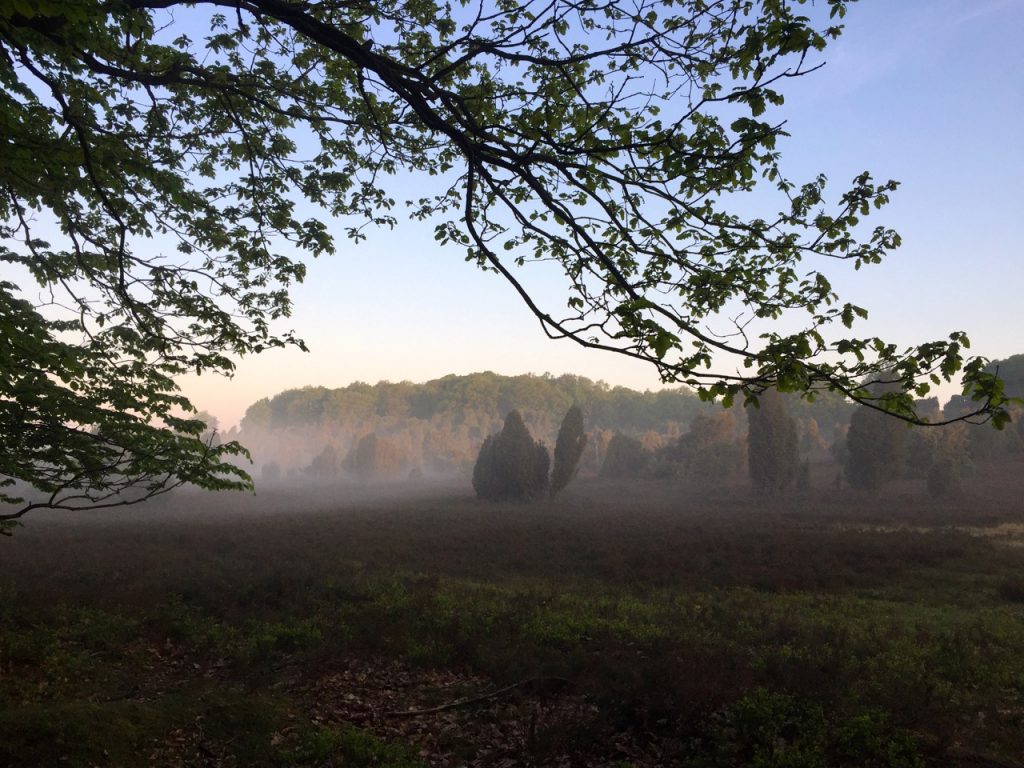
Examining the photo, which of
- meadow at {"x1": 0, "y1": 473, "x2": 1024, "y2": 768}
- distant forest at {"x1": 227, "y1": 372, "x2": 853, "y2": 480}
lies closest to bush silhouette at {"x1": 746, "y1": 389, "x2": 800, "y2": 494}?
meadow at {"x1": 0, "y1": 473, "x2": 1024, "y2": 768}

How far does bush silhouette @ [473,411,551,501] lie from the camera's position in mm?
42531

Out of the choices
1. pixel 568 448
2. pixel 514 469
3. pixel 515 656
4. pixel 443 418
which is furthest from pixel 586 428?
pixel 515 656

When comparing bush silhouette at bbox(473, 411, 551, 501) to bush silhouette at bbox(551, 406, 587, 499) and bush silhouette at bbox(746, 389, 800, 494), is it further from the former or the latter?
bush silhouette at bbox(746, 389, 800, 494)

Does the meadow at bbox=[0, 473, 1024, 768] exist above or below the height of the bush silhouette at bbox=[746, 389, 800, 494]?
below

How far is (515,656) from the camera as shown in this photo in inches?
361

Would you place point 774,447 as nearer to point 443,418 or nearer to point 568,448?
point 568,448

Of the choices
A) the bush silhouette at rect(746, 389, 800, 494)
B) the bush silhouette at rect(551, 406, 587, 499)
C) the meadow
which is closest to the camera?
the meadow

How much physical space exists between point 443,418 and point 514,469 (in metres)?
77.3

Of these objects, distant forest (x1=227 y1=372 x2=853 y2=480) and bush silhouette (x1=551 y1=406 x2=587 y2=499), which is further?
distant forest (x1=227 y1=372 x2=853 y2=480)

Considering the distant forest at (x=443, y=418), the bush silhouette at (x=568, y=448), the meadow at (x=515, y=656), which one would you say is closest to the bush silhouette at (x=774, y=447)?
the bush silhouette at (x=568, y=448)

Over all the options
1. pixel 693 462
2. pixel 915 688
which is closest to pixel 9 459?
pixel 915 688

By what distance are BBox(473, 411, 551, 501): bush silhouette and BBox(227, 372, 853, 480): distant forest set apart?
113 feet

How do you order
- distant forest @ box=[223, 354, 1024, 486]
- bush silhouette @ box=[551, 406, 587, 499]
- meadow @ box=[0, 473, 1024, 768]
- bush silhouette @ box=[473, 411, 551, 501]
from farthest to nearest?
bush silhouette @ box=[551, 406, 587, 499] → distant forest @ box=[223, 354, 1024, 486] → bush silhouette @ box=[473, 411, 551, 501] → meadow @ box=[0, 473, 1024, 768]

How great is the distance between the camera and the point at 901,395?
13.8 feet
